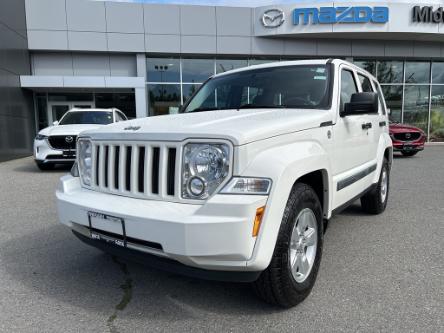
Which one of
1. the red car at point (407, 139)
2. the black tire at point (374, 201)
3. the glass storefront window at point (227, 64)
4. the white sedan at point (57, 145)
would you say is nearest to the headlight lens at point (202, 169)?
the black tire at point (374, 201)

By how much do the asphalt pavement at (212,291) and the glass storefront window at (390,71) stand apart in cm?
1664

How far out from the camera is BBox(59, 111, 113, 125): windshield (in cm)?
1041

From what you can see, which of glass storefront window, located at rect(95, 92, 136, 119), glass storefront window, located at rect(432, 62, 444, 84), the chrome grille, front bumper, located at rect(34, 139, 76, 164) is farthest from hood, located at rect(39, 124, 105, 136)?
glass storefront window, located at rect(432, 62, 444, 84)

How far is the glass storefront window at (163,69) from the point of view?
1742cm

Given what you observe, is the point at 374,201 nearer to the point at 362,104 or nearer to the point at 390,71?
the point at 362,104

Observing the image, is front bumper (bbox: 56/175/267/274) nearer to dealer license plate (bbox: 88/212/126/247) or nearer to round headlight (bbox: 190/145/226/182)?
dealer license plate (bbox: 88/212/126/247)

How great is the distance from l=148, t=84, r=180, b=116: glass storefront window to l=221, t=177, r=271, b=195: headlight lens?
15.8 m

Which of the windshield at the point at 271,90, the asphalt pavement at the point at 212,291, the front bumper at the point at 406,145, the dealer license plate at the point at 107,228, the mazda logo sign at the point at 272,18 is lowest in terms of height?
the asphalt pavement at the point at 212,291

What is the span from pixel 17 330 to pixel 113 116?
879 cm

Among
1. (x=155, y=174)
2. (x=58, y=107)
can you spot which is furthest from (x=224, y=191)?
(x=58, y=107)

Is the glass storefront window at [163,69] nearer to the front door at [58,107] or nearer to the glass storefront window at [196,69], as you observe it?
the glass storefront window at [196,69]

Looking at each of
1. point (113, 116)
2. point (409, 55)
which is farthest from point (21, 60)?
point (409, 55)

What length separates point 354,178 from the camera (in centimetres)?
379

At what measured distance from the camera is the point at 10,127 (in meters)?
14.5
